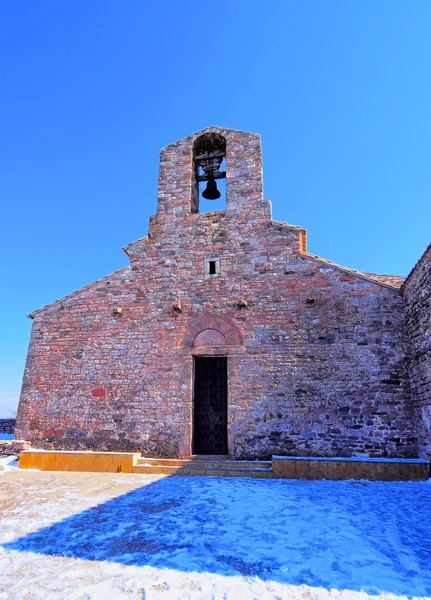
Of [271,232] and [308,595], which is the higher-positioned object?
[271,232]

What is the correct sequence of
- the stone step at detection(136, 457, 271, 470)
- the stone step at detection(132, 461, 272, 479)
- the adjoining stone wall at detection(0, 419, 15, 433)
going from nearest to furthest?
the stone step at detection(132, 461, 272, 479) < the stone step at detection(136, 457, 271, 470) < the adjoining stone wall at detection(0, 419, 15, 433)

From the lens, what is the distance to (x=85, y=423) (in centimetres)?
866

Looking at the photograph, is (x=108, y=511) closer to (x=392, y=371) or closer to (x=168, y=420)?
(x=168, y=420)

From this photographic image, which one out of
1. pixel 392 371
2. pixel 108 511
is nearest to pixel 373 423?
pixel 392 371

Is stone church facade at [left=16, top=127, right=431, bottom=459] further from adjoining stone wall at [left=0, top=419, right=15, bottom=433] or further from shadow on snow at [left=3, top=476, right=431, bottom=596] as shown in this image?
adjoining stone wall at [left=0, top=419, right=15, bottom=433]

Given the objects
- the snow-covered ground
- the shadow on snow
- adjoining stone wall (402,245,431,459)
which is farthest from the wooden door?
adjoining stone wall (402,245,431,459)

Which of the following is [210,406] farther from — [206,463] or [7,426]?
[7,426]

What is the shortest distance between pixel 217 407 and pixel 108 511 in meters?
4.24

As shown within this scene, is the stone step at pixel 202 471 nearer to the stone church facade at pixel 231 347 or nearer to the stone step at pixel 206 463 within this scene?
the stone step at pixel 206 463

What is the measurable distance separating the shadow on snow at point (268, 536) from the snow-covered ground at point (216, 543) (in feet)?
0.04

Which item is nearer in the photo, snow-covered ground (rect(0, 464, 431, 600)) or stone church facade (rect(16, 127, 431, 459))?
snow-covered ground (rect(0, 464, 431, 600))

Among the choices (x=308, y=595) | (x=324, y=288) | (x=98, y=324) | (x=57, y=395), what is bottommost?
(x=308, y=595)

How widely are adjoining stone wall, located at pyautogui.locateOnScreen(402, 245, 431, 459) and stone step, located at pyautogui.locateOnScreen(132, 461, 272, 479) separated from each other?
9.90ft

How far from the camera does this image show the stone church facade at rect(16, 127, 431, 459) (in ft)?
24.4
